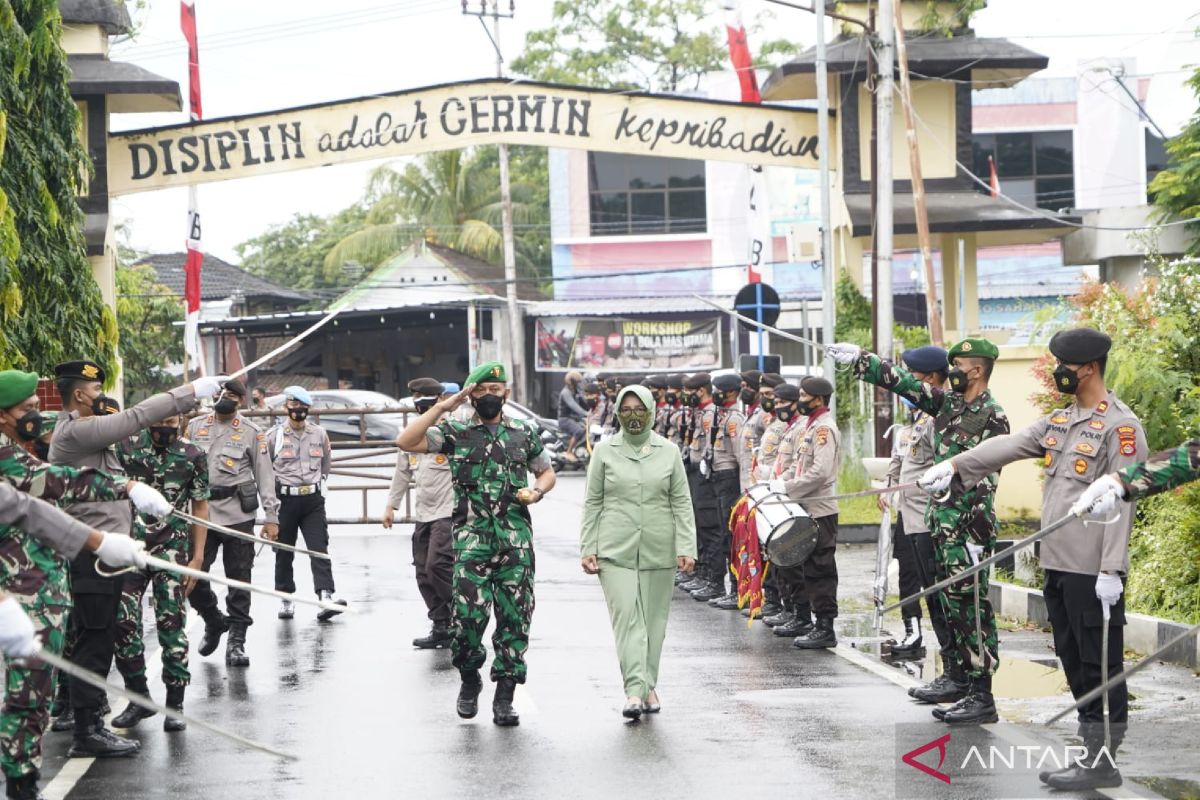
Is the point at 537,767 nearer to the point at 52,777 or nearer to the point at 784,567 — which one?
the point at 52,777

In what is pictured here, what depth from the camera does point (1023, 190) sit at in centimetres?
4991

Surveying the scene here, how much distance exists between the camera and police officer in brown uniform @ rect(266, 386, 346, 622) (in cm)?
1486

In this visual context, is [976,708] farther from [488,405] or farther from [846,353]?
[488,405]

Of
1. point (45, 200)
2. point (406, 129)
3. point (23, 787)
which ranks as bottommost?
point (23, 787)

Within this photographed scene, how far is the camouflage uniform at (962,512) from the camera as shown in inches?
380

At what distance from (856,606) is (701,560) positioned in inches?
83.2

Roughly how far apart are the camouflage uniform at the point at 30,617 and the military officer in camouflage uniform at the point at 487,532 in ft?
8.69

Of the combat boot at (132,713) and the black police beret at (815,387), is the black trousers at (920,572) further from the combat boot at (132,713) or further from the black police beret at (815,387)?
the combat boot at (132,713)

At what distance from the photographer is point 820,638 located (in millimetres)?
12781

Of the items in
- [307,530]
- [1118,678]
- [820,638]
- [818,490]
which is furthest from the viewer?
[307,530]

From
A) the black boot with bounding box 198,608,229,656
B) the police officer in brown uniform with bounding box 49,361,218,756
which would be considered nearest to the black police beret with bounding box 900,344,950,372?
the police officer in brown uniform with bounding box 49,361,218,756

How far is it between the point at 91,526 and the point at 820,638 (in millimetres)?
5884

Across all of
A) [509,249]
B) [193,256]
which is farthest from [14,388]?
[509,249]

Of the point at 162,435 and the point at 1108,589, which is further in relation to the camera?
the point at 162,435
